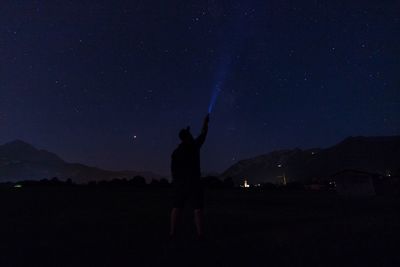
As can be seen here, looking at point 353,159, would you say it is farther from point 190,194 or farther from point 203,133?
point 190,194

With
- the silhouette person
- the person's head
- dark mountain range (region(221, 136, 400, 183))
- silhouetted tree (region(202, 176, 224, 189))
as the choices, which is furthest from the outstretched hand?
dark mountain range (region(221, 136, 400, 183))

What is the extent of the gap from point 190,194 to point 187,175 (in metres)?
0.33

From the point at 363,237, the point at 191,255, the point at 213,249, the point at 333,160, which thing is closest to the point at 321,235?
the point at 363,237

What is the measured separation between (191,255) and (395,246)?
288 centimetres

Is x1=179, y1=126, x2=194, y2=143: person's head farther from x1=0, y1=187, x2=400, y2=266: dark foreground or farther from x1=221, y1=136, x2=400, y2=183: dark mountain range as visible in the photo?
x1=221, y1=136, x2=400, y2=183: dark mountain range

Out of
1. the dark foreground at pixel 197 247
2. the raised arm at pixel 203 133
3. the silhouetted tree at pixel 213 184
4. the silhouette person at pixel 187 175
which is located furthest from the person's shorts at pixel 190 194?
the silhouetted tree at pixel 213 184

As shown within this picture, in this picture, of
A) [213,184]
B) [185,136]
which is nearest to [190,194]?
[185,136]

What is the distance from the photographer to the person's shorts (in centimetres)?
585

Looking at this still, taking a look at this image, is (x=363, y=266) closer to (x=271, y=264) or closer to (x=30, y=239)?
(x=271, y=264)

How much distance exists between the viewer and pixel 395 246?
4.90 m

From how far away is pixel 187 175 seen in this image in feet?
19.6

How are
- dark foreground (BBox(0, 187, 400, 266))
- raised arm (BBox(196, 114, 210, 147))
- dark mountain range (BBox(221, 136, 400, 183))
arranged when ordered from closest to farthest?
1. dark foreground (BBox(0, 187, 400, 266))
2. raised arm (BBox(196, 114, 210, 147))
3. dark mountain range (BBox(221, 136, 400, 183))

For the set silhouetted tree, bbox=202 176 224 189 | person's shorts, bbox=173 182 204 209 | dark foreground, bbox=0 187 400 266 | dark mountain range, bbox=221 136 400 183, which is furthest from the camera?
dark mountain range, bbox=221 136 400 183

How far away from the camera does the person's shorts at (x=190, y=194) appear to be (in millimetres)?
5848
